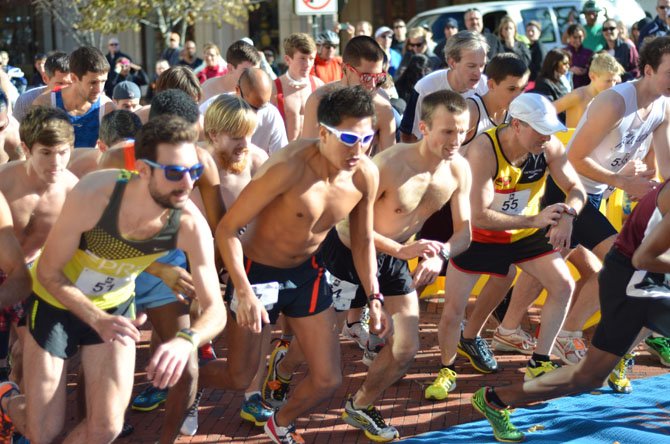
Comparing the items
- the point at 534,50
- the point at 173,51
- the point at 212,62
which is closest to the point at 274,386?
the point at 212,62

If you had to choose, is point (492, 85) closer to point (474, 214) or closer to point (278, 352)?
point (474, 214)

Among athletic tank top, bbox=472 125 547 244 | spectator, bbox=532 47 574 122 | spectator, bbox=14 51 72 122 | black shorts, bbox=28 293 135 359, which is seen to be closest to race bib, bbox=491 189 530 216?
athletic tank top, bbox=472 125 547 244

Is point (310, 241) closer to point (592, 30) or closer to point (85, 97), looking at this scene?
point (85, 97)

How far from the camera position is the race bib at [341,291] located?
585 cm

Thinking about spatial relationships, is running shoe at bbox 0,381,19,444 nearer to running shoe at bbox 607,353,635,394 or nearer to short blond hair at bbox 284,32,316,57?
running shoe at bbox 607,353,635,394

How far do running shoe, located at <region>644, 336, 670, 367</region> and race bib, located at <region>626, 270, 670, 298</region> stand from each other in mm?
2139

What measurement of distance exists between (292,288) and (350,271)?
0.63 meters

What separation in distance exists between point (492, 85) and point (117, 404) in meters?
3.76

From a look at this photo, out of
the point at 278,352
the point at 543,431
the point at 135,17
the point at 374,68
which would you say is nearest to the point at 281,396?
the point at 278,352

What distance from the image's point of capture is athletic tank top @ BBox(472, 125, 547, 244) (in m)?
6.20

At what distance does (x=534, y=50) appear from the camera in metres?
14.8

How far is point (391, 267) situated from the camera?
18.9ft

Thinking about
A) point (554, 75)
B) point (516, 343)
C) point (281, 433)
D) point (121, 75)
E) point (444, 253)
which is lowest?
point (121, 75)

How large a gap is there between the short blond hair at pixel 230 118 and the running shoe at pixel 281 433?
148cm
